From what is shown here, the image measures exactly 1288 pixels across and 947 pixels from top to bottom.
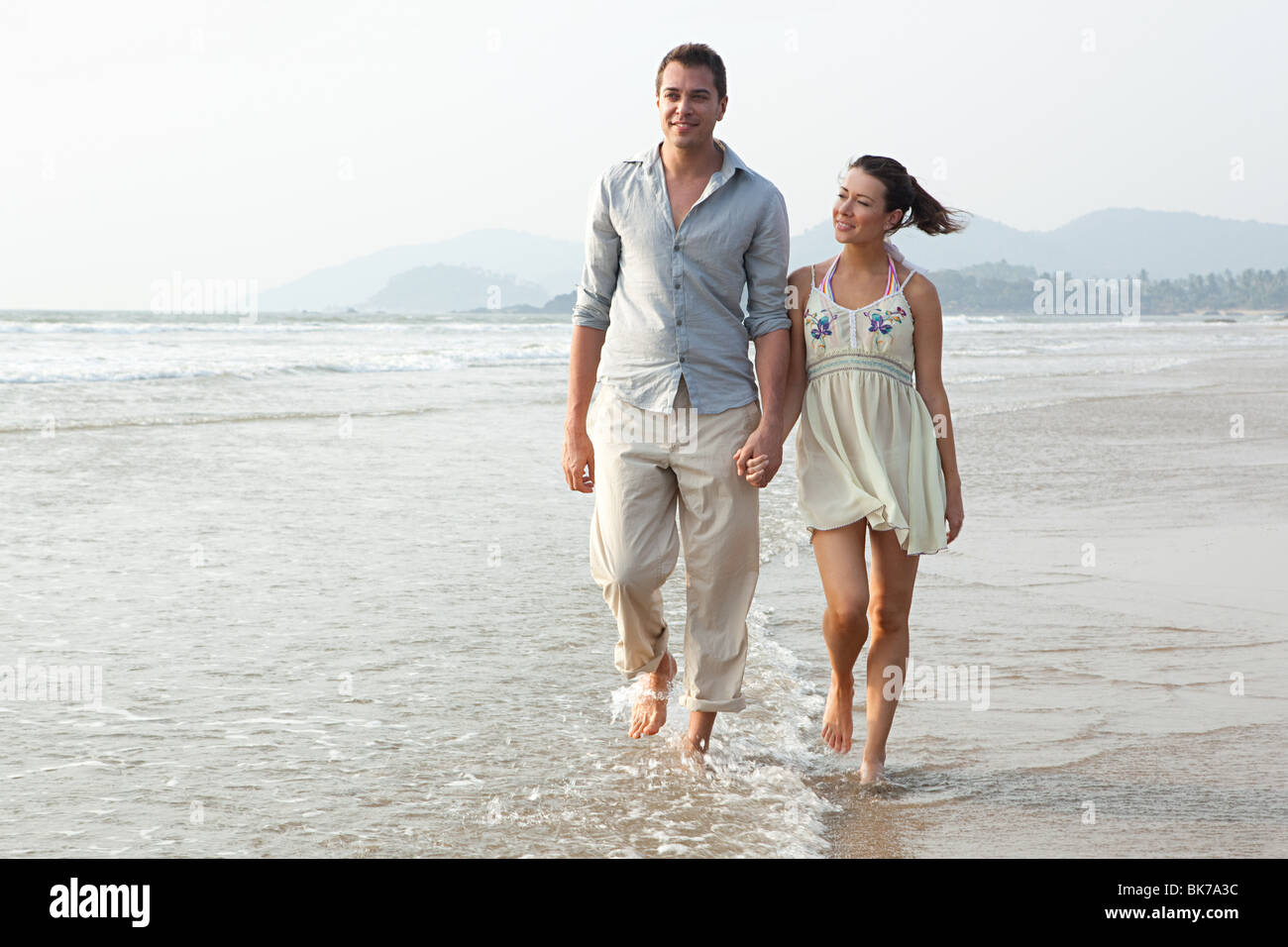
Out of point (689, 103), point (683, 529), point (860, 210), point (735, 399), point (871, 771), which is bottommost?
point (871, 771)

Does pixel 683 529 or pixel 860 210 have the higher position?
pixel 860 210

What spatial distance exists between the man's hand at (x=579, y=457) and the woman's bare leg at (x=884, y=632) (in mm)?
918

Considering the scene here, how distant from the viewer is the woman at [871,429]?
360cm

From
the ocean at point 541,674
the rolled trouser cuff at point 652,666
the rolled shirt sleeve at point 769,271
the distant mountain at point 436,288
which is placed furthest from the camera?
the distant mountain at point 436,288

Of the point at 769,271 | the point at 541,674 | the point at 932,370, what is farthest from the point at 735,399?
the point at 541,674

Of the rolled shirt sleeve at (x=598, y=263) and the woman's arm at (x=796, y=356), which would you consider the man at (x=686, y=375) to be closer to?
the rolled shirt sleeve at (x=598, y=263)

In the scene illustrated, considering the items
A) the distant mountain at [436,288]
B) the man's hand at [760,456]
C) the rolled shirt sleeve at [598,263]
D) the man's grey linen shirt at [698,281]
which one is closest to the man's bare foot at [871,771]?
the man's hand at [760,456]

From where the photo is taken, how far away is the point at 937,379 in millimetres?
3672

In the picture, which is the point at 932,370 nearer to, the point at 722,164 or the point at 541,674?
the point at 722,164

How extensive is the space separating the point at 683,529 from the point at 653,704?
1.92 ft

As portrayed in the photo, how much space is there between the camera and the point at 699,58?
11.5 ft
